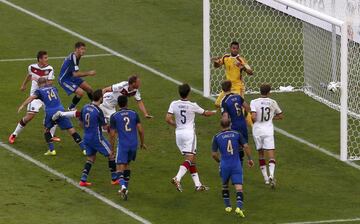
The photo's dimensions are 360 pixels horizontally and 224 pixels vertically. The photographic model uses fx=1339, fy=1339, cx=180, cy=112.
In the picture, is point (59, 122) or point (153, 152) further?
point (153, 152)

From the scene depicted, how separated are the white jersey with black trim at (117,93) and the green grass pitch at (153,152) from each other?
116 centimetres

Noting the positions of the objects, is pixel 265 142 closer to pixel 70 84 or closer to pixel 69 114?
pixel 69 114

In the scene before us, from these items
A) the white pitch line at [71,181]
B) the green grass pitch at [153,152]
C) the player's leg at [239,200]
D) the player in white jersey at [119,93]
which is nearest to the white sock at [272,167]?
the green grass pitch at [153,152]

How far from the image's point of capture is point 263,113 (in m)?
25.4

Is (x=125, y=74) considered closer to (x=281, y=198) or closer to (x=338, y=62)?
(x=338, y=62)

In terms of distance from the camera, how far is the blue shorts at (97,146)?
81.9ft

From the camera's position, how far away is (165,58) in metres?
34.5

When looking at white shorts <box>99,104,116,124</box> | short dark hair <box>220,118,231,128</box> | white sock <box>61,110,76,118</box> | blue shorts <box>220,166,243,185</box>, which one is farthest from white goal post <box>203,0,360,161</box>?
white sock <box>61,110,76,118</box>

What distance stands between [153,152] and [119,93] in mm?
1607

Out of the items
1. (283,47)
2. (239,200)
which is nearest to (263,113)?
(239,200)

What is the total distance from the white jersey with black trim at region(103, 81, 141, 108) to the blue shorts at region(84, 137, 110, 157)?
1.75m

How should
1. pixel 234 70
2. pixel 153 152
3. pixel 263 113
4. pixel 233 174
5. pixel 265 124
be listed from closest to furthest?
pixel 233 174 → pixel 263 113 → pixel 265 124 → pixel 153 152 → pixel 234 70

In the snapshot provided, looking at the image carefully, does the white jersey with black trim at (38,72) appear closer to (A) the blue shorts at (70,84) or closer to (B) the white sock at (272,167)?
(A) the blue shorts at (70,84)

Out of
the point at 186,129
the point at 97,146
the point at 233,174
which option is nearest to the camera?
the point at 233,174
